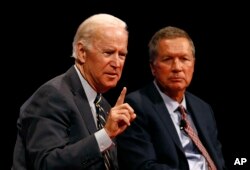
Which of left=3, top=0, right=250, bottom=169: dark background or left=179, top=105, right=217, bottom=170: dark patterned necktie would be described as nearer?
left=179, top=105, right=217, bottom=170: dark patterned necktie

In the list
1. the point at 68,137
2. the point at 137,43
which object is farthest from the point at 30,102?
the point at 137,43

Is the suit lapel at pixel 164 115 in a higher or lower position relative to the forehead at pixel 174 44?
lower

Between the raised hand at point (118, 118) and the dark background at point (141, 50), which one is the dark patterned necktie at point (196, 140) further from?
the dark background at point (141, 50)

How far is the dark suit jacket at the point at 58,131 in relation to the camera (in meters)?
1.86

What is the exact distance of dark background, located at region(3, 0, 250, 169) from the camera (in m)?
2.91

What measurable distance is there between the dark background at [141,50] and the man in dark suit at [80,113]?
0.81 metres

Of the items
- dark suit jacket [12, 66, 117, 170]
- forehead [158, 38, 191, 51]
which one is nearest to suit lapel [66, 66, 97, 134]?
dark suit jacket [12, 66, 117, 170]

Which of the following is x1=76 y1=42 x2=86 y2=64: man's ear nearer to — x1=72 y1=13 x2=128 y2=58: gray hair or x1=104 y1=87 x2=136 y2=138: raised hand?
x1=72 y1=13 x2=128 y2=58: gray hair

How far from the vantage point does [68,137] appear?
199cm

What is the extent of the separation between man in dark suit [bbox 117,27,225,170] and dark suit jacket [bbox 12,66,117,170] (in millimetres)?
193

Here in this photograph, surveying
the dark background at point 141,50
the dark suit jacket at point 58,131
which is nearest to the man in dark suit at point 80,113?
the dark suit jacket at point 58,131

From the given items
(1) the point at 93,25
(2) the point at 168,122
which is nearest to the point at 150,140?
(2) the point at 168,122

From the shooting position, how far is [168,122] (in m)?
2.22

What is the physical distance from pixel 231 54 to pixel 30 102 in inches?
65.9
